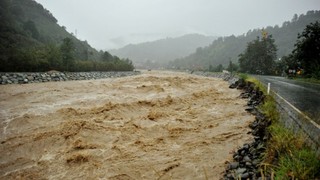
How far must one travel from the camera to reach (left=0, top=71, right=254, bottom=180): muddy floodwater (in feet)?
21.9

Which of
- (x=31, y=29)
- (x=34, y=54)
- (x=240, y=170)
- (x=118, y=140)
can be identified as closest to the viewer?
(x=240, y=170)

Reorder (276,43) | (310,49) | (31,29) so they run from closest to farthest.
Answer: (310,49), (31,29), (276,43)

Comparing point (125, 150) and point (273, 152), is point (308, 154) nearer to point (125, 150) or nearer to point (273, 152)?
point (273, 152)

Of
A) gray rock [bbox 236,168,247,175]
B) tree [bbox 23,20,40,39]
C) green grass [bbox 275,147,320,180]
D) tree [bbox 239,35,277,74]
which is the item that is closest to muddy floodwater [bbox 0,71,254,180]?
gray rock [bbox 236,168,247,175]

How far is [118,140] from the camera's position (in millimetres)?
8797

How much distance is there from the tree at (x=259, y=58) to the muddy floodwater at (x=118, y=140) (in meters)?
47.6

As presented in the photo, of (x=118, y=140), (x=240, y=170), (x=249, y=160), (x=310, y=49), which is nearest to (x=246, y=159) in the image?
(x=249, y=160)

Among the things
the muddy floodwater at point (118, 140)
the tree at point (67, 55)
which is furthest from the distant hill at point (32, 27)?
the muddy floodwater at point (118, 140)

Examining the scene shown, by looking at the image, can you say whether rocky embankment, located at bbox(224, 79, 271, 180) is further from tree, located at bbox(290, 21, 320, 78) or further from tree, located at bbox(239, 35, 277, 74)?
tree, located at bbox(239, 35, 277, 74)

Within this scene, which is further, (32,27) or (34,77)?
(32,27)

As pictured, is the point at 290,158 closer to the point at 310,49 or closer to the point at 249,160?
the point at 249,160

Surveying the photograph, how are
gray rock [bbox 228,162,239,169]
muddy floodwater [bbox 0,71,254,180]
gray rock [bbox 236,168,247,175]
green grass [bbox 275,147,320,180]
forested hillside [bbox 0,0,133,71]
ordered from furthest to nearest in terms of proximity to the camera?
forested hillside [bbox 0,0,133,71]
muddy floodwater [bbox 0,71,254,180]
gray rock [bbox 228,162,239,169]
gray rock [bbox 236,168,247,175]
green grass [bbox 275,147,320,180]

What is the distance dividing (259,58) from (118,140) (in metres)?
56.2

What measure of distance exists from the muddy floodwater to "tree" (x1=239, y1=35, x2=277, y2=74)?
156 ft
